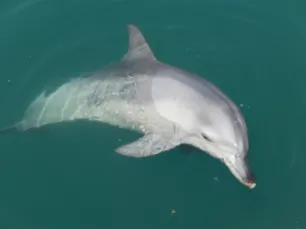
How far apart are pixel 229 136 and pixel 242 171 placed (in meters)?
0.67

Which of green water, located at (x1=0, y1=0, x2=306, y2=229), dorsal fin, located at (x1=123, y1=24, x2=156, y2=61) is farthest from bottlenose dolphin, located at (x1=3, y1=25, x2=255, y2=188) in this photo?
green water, located at (x1=0, y1=0, x2=306, y2=229)

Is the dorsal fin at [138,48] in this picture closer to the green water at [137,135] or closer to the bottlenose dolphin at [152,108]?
the bottlenose dolphin at [152,108]

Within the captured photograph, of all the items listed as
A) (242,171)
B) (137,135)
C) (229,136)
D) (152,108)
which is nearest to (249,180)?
(242,171)

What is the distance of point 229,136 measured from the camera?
9500mm

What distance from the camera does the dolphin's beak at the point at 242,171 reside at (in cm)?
936

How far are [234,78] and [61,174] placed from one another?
456cm

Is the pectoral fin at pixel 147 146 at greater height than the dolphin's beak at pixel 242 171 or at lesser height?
greater

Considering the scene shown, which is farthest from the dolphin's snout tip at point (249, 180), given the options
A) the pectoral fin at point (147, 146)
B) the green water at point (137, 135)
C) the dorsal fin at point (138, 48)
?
the dorsal fin at point (138, 48)

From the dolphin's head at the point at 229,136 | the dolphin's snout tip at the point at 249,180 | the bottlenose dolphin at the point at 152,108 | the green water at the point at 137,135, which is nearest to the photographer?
the dolphin's snout tip at the point at 249,180

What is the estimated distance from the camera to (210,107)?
9695 mm

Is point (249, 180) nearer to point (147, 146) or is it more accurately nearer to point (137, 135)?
point (147, 146)

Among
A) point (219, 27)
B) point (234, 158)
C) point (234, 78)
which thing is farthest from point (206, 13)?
point (234, 158)

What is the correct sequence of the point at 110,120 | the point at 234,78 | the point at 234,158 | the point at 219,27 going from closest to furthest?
1. the point at 234,158
2. the point at 110,120
3. the point at 234,78
4. the point at 219,27

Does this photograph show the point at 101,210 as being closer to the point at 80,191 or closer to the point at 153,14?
the point at 80,191
